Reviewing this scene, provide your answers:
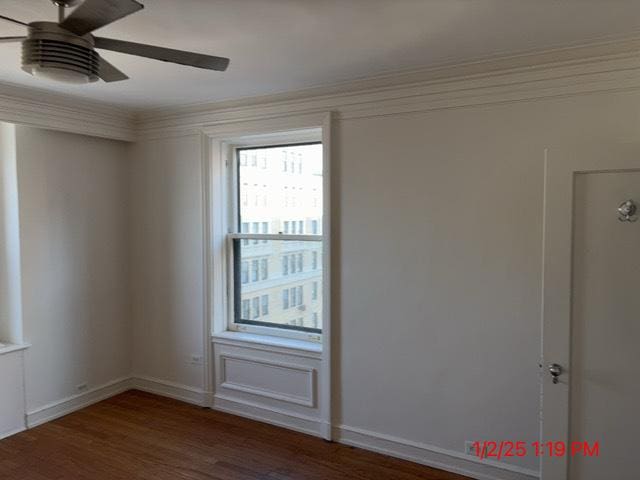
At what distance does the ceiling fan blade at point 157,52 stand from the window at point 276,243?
1.87 m

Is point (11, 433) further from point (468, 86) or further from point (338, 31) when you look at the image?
point (468, 86)

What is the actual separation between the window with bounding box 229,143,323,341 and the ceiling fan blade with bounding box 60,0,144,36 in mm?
2182

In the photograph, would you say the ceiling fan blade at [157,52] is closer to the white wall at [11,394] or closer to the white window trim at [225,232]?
the white window trim at [225,232]

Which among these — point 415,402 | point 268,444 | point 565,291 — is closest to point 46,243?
point 268,444

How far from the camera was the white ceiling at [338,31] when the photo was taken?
2035mm

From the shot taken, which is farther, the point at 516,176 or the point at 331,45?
the point at 516,176

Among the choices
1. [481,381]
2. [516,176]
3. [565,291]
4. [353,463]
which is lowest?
[353,463]

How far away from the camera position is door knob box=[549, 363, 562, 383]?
7.79ft

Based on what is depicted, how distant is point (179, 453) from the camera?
3254mm

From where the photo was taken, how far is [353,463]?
3117mm

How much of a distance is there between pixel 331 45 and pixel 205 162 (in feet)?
5.71

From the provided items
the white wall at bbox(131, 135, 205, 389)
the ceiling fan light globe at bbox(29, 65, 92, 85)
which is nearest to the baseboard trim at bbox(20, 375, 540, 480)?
the white wall at bbox(131, 135, 205, 389)

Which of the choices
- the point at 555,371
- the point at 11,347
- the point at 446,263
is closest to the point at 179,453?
the point at 11,347

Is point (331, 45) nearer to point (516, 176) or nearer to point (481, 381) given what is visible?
point (516, 176)
